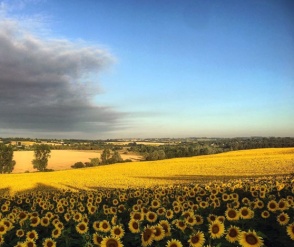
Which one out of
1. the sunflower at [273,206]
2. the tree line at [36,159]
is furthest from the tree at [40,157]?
the sunflower at [273,206]

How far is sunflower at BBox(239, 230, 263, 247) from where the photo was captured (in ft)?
12.9

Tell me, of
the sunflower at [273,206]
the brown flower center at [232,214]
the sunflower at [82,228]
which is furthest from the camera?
the sunflower at [273,206]

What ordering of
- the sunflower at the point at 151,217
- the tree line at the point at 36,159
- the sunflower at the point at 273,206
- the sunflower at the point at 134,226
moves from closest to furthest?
the sunflower at the point at 134,226 → the sunflower at the point at 151,217 → the sunflower at the point at 273,206 → the tree line at the point at 36,159

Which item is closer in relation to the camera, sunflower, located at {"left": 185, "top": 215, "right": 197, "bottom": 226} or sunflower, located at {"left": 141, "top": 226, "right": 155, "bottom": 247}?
sunflower, located at {"left": 141, "top": 226, "right": 155, "bottom": 247}

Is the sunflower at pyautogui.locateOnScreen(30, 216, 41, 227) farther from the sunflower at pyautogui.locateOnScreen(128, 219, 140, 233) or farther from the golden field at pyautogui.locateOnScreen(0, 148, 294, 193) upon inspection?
the golden field at pyautogui.locateOnScreen(0, 148, 294, 193)

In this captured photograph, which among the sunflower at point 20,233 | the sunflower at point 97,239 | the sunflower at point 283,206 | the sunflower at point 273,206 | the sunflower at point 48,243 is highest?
the sunflower at point 283,206

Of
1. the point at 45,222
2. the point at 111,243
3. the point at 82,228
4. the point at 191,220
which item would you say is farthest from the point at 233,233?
the point at 45,222


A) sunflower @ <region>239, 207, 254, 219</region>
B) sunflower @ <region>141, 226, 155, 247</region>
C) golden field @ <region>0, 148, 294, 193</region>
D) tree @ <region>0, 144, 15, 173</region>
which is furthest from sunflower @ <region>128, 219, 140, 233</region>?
tree @ <region>0, 144, 15, 173</region>

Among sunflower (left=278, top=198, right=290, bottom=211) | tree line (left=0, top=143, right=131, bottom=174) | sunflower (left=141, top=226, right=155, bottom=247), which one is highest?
sunflower (left=278, top=198, right=290, bottom=211)

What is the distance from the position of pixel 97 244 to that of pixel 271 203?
353 centimetres

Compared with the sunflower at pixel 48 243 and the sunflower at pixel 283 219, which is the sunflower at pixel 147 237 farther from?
the sunflower at pixel 283 219

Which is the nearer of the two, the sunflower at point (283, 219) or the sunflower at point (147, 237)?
the sunflower at point (147, 237)

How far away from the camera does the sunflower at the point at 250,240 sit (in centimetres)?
392

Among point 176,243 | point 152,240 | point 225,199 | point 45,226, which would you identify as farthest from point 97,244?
point 225,199
